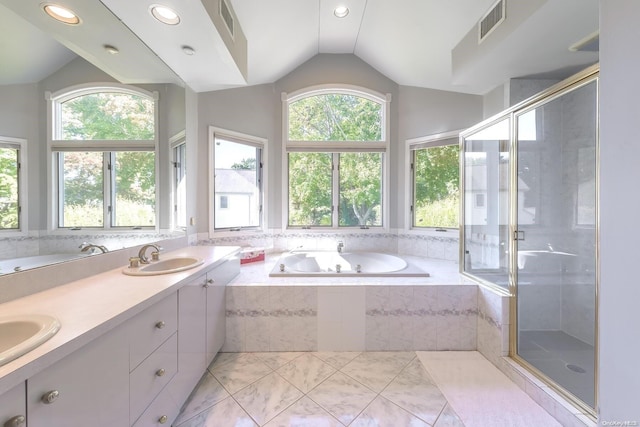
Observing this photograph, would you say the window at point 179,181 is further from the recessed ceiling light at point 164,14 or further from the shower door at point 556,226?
the shower door at point 556,226

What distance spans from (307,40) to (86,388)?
124 inches

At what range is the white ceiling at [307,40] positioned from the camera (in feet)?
4.28

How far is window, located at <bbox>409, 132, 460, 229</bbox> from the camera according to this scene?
9.89 ft

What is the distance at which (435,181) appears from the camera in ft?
10.3

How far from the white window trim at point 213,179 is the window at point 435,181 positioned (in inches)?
72.3

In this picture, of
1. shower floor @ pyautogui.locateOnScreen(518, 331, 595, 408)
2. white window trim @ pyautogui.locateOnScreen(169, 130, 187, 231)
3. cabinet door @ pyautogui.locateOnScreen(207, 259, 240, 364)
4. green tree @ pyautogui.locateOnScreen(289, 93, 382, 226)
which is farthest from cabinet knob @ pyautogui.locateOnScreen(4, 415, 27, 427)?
Answer: green tree @ pyautogui.locateOnScreen(289, 93, 382, 226)

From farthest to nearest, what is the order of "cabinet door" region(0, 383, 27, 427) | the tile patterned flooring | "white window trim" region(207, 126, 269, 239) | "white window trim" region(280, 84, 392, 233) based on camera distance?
"white window trim" region(280, 84, 392, 233), "white window trim" region(207, 126, 269, 239), the tile patterned flooring, "cabinet door" region(0, 383, 27, 427)

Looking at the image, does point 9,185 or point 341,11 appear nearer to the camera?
point 9,185

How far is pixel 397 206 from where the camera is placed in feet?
10.9

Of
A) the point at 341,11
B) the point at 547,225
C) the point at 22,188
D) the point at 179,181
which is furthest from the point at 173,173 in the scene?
the point at 547,225

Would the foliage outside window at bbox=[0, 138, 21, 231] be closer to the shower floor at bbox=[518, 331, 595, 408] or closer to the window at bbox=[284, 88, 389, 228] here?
the window at bbox=[284, 88, 389, 228]

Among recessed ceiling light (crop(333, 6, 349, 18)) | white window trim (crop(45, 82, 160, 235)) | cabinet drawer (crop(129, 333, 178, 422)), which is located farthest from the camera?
recessed ceiling light (crop(333, 6, 349, 18))

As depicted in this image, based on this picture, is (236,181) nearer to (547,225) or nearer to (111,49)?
→ (111,49)

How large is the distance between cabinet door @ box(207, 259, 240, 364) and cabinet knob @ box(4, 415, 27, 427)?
1055mm
